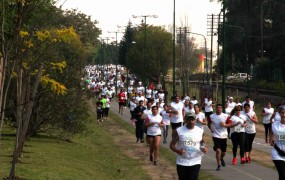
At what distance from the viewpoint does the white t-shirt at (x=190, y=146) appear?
11.0m

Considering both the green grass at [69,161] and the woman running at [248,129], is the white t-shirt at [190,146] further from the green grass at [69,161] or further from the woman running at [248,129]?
the woman running at [248,129]

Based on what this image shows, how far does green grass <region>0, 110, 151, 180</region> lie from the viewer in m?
14.8

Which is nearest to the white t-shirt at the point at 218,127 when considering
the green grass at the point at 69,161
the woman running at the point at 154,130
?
the woman running at the point at 154,130

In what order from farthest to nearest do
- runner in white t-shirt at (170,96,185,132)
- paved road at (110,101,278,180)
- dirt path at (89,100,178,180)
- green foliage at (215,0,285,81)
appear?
green foliage at (215,0,285,81), runner in white t-shirt at (170,96,185,132), dirt path at (89,100,178,180), paved road at (110,101,278,180)

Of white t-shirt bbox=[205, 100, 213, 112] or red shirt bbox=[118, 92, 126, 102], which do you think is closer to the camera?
white t-shirt bbox=[205, 100, 213, 112]

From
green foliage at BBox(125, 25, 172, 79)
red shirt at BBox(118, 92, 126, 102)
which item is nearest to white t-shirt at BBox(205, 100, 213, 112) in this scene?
red shirt at BBox(118, 92, 126, 102)

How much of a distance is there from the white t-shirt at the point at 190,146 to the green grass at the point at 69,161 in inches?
154

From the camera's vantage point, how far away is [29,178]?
13.5 m

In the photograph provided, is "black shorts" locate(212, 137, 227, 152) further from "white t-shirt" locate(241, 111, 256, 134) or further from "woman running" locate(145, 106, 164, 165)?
"woman running" locate(145, 106, 164, 165)

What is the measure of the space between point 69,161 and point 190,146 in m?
7.17

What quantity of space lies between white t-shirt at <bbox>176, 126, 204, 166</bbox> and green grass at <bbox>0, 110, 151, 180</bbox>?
3.92m

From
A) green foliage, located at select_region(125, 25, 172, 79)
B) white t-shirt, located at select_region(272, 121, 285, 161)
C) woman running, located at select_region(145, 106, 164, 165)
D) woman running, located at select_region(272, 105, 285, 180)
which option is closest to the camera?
woman running, located at select_region(272, 105, 285, 180)

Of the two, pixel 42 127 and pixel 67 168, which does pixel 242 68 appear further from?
pixel 67 168

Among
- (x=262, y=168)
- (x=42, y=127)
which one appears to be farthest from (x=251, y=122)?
(x=42, y=127)
